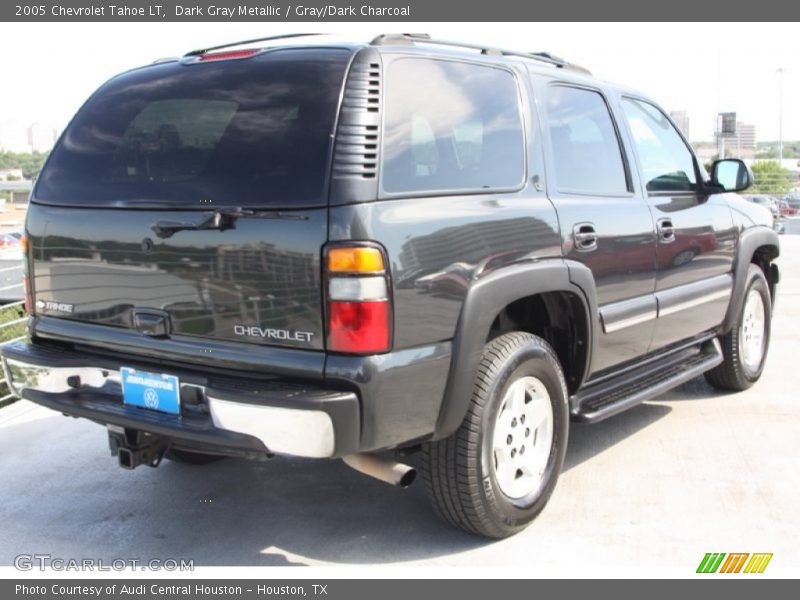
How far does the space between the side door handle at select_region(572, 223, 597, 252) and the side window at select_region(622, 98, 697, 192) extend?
84cm

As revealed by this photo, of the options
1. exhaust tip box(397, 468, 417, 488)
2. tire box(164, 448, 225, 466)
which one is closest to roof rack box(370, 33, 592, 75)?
exhaust tip box(397, 468, 417, 488)

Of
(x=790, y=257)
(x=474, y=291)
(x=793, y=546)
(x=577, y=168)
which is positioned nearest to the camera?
(x=474, y=291)

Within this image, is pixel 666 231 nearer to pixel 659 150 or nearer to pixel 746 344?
pixel 659 150

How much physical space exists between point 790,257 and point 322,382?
490 inches

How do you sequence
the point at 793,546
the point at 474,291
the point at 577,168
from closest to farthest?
1. the point at 474,291
2. the point at 793,546
3. the point at 577,168

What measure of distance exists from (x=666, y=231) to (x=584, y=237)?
892 mm

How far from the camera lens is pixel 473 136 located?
3393mm

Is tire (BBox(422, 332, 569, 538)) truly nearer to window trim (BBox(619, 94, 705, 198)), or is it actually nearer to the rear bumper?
the rear bumper

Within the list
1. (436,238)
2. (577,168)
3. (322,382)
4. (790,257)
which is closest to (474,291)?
(436,238)

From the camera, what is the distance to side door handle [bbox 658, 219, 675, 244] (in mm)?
4400

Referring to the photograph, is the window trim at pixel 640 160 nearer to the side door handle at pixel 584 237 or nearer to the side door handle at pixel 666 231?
the side door handle at pixel 666 231

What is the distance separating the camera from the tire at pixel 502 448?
3215mm
